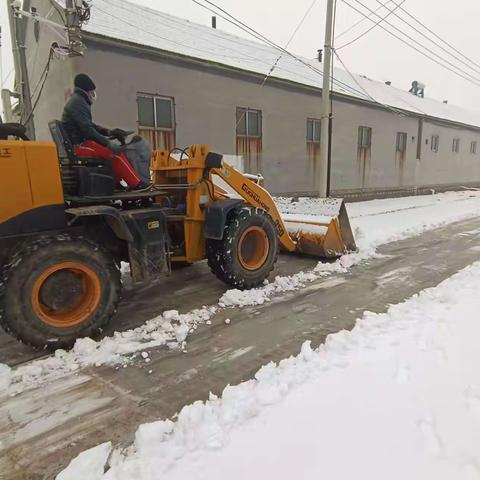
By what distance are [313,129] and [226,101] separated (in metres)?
4.45

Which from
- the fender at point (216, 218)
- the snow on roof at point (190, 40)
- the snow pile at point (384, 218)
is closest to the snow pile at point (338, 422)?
the fender at point (216, 218)

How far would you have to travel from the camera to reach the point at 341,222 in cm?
679

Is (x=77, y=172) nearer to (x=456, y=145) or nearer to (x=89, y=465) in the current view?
(x=89, y=465)

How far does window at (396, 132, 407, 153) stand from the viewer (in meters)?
19.7

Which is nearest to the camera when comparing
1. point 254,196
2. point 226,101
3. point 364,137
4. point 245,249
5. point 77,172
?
point 77,172

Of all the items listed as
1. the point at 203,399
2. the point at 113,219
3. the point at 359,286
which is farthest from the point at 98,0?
the point at 203,399

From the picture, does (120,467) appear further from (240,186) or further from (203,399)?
(240,186)

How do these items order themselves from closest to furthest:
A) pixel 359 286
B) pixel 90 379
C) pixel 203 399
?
pixel 203 399
pixel 90 379
pixel 359 286

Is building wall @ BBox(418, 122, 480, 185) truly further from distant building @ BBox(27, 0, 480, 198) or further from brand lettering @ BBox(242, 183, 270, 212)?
brand lettering @ BBox(242, 183, 270, 212)

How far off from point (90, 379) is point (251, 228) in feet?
9.03

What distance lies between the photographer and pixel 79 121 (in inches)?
153

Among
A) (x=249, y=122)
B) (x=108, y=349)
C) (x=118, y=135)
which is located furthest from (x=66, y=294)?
(x=249, y=122)

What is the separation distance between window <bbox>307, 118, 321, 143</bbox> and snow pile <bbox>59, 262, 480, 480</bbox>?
12.1m

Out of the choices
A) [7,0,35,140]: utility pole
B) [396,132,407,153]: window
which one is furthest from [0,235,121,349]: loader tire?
[396,132,407,153]: window
